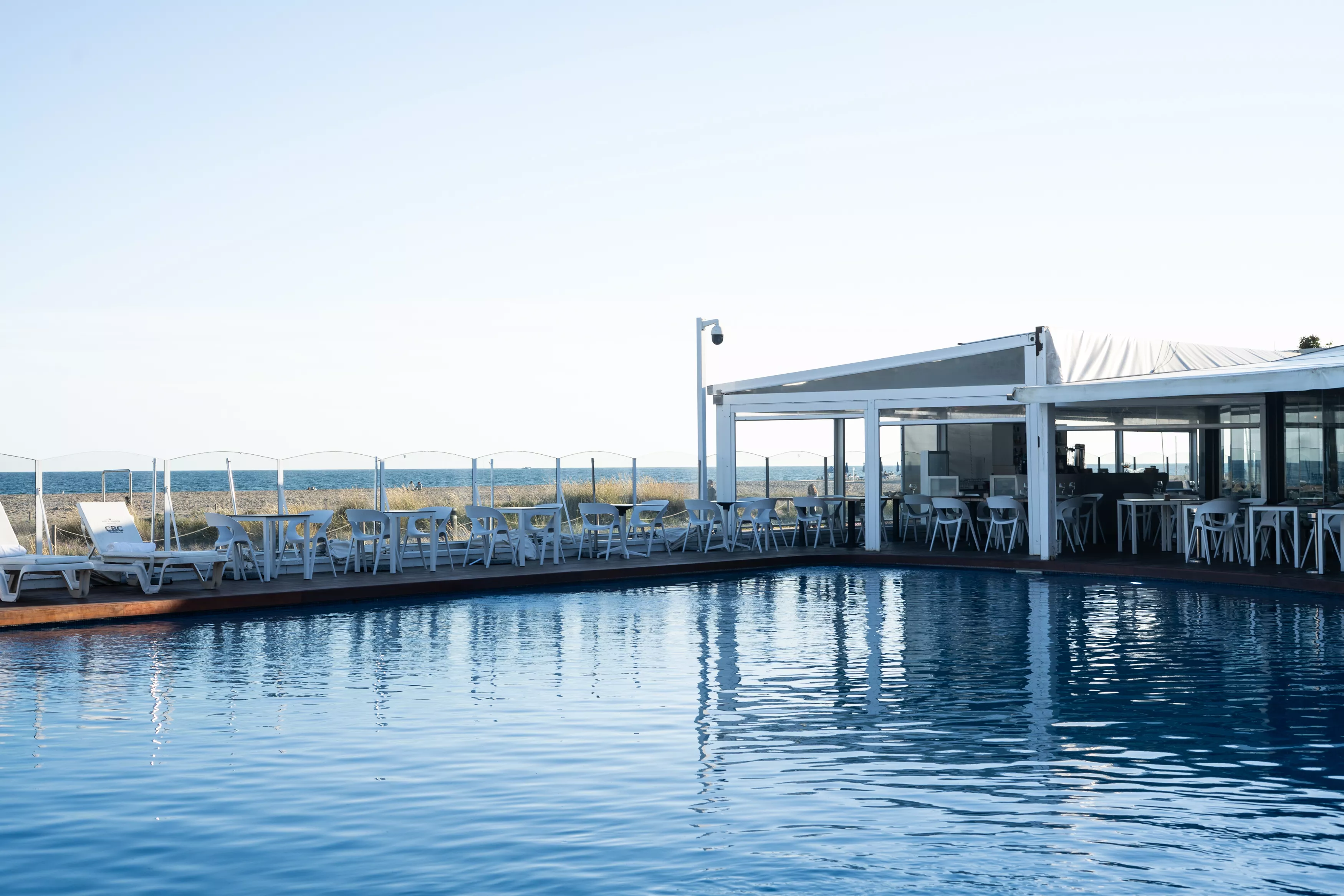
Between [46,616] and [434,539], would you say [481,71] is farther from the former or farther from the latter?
[46,616]

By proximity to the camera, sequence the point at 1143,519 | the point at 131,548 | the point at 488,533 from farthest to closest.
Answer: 1. the point at 1143,519
2. the point at 488,533
3. the point at 131,548

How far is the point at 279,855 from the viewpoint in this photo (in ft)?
13.3

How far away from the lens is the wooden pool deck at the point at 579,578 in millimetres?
10641

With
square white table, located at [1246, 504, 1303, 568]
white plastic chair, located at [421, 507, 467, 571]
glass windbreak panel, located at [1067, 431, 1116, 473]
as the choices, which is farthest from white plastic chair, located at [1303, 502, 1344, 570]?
white plastic chair, located at [421, 507, 467, 571]

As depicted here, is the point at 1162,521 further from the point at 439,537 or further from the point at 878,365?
the point at 439,537

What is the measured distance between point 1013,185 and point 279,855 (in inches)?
708

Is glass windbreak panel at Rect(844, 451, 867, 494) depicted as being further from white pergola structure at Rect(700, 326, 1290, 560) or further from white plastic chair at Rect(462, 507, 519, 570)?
white plastic chair at Rect(462, 507, 519, 570)

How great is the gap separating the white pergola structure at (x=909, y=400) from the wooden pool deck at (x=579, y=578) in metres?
0.79

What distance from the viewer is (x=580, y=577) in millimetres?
13844

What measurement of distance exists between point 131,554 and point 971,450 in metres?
14.3

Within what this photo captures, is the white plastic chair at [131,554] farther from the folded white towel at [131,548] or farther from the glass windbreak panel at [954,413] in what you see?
the glass windbreak panel at [954,413]

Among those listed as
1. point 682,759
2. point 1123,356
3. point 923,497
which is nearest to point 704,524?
point 923,497

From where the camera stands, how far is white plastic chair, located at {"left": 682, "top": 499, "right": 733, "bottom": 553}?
16.4m

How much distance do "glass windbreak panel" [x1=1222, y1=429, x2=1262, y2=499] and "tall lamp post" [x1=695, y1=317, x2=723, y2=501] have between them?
846 centimetres
